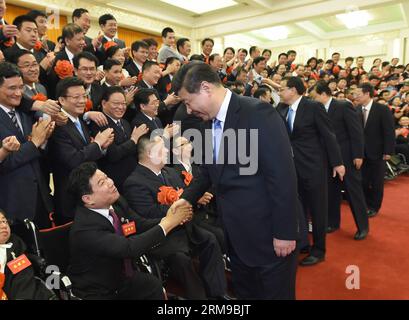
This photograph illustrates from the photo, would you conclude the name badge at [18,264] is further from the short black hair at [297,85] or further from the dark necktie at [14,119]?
the short black hair at [297,85]

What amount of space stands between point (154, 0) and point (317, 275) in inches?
322

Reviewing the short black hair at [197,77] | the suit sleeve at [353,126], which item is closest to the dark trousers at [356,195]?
the suit sleeve at [353,126]

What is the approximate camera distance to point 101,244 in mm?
1498

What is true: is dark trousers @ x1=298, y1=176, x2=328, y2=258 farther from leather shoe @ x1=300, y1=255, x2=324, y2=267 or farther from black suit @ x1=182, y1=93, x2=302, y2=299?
black suit @ x1=182, y1=93, x2=302, y2=299

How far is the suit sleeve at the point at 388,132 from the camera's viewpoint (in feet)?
11.7

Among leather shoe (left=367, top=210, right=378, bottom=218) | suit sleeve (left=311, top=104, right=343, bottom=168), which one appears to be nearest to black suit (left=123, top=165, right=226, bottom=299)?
suit sleeve (left=311, top=104, right=343, bottom=168)

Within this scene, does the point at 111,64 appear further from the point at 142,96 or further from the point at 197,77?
the point at 197,77

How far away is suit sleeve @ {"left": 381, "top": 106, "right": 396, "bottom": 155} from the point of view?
3.58 meters

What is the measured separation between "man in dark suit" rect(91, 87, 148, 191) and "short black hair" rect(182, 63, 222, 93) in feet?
3.94

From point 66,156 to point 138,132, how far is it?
579 millimetres

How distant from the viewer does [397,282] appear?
7.62ft

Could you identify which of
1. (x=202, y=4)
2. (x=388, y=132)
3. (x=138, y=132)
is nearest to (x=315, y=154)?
(x=138, y=132)

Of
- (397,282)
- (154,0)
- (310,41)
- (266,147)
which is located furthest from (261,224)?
(310,41)
